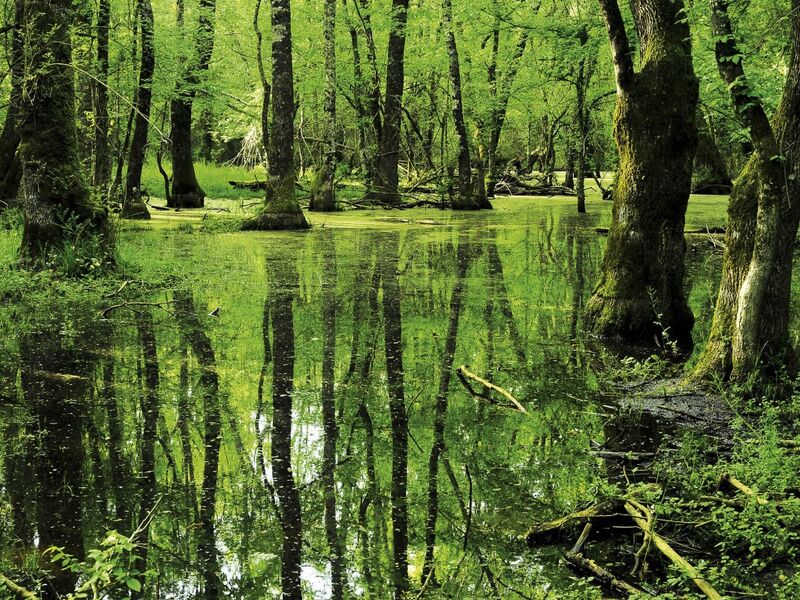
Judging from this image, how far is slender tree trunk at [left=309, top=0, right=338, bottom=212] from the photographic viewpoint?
2186cm

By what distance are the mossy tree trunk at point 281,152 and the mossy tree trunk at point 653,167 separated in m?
11.6

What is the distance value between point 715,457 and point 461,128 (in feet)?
74.3

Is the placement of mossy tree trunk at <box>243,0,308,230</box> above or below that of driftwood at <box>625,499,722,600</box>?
above

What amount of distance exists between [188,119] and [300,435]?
21577 mm

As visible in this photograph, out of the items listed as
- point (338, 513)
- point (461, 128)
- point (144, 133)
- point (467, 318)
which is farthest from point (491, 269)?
point (461, 128)

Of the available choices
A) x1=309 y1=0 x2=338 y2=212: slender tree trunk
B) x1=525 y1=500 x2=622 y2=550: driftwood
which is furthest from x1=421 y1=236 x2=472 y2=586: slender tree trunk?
x1=309 y1=0 x2=338 y2=212: slender tree trunk

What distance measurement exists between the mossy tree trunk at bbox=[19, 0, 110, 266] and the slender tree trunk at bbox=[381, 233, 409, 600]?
4.11 m

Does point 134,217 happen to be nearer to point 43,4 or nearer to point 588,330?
point 43,4

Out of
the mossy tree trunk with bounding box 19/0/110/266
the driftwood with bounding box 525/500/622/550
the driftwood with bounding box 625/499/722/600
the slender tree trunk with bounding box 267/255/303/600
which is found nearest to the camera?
the driftwood with bounding box 625/499/722/600

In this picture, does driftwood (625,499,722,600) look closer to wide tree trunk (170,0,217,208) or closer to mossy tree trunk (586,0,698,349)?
mossy tree trunk (586,0,698,349)

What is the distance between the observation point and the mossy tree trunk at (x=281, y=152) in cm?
1894

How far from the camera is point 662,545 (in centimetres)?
362

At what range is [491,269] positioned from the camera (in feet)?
44.1

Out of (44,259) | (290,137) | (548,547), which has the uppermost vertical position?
(290,137)
